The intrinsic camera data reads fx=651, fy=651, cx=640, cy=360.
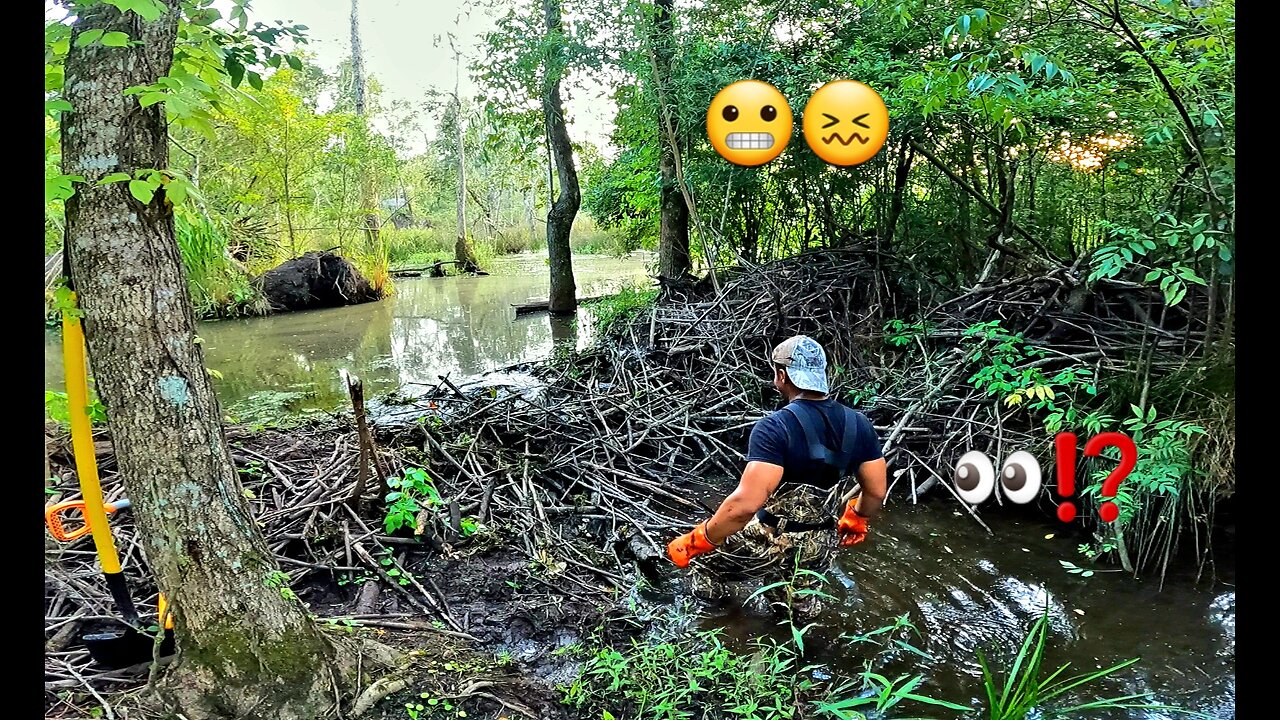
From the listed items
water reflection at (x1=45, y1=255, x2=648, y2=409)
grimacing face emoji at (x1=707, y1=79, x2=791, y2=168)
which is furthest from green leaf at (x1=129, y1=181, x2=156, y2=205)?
grimacing face emoji at (x1=707, y1=79, x2=791, y2=168)

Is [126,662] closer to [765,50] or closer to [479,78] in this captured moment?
[765,50]

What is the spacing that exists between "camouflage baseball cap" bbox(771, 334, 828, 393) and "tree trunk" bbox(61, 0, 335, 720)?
7.08 ft

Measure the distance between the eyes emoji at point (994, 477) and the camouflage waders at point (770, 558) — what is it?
143 cm

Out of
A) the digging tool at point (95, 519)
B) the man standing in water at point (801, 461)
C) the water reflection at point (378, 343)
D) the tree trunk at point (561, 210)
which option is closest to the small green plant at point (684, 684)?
the man standing in water at point (801, 461)

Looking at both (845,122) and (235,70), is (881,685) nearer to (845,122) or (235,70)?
(235,70)

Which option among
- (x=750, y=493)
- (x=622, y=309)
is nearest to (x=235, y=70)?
(x=750, y=493)

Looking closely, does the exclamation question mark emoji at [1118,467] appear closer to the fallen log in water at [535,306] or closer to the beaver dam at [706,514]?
the beaver dam at [706,514]

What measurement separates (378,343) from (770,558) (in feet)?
29.0

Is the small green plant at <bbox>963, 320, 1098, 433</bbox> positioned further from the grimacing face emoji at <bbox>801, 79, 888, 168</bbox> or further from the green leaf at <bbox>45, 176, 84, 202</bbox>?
the green leaf at <bbox>45, 176, 84, 202</bbox>

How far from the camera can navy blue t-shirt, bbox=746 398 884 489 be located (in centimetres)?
288

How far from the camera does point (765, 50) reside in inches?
263

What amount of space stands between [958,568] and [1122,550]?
0.84 meters

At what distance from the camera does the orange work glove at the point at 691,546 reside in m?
3.21

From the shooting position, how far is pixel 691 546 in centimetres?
326
